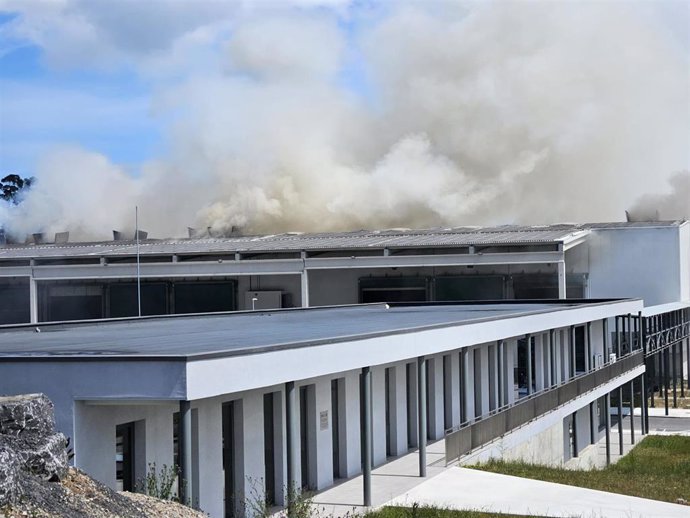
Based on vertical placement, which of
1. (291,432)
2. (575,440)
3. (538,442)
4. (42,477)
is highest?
(42,477)

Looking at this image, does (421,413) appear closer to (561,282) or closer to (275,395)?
(275,395)

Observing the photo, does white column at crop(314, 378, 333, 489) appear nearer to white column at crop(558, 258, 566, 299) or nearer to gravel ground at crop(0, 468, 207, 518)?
gravel ground at crop(0, 468, 207, 518)

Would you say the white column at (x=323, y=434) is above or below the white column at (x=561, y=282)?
below

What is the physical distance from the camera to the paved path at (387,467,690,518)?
17.9 m

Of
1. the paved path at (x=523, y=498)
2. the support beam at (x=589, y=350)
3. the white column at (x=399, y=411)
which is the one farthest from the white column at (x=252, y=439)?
the support beam at (x=589, y=350)

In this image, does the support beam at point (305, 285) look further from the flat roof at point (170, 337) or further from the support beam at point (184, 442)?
the support beam at point (184, 442)

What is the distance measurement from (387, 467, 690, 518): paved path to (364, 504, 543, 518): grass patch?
534 mm

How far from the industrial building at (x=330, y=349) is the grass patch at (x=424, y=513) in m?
0.95

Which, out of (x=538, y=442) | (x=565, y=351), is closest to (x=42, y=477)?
(x=538, y=442)

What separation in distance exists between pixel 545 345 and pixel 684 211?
42650 millimetres

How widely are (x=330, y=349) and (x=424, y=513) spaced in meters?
2.64

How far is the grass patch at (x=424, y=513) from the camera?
16328 millimetres

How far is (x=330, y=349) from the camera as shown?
16.5m

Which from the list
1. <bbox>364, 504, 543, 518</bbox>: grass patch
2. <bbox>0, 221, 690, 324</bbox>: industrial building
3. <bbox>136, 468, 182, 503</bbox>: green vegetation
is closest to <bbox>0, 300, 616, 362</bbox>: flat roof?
<bbox>136, 468, 182, 503</bbox>: green vegetation
